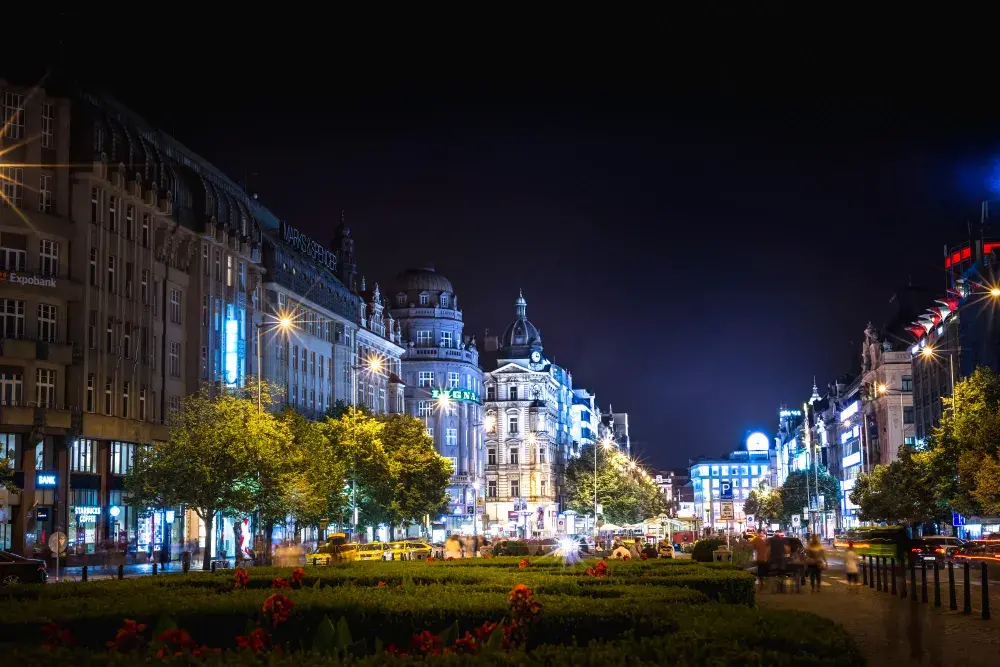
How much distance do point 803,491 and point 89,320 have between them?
444ft

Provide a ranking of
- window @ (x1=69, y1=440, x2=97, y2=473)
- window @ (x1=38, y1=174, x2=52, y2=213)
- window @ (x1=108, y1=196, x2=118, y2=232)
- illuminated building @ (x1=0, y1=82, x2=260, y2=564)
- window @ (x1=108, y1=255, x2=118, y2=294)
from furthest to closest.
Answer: window @ (x1=108, y1=196, x2=118, y2=232)
window @ (x1=108, y1=255, x2=118, y2=294)
window @ (x1=69, y1=440, x2=97, y2=473)
window @ (x1=38, y1=174, x2=52, y2=213)
illuminated building @ (x1=0, y1=82, x2=260, y2=564)

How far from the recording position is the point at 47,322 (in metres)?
69.7

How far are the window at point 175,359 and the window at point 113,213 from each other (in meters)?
11.1

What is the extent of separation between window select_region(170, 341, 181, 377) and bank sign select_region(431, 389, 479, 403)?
222 ft

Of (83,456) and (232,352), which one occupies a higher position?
(232,352)

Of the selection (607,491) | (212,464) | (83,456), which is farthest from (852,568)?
(607,491)

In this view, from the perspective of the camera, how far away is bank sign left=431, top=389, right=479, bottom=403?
15312 centimetres

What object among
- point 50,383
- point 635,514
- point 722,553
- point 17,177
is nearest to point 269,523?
point 50,383

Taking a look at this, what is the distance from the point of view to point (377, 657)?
1217cm

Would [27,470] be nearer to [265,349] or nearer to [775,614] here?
[265,349]

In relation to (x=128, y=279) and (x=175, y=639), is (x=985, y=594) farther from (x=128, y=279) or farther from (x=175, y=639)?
(x=128, y=279)

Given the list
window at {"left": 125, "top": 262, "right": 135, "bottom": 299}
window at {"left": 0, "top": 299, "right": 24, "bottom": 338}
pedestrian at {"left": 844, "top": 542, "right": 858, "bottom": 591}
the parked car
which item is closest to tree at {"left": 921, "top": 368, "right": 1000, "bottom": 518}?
pedestrian at {"left": 844, "top": 542, "right": 858, "bottom": 591}

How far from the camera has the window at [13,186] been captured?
67.8 m

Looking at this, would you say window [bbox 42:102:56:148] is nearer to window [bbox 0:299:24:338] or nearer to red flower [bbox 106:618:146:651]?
window [bbox 0:299:24:338]
